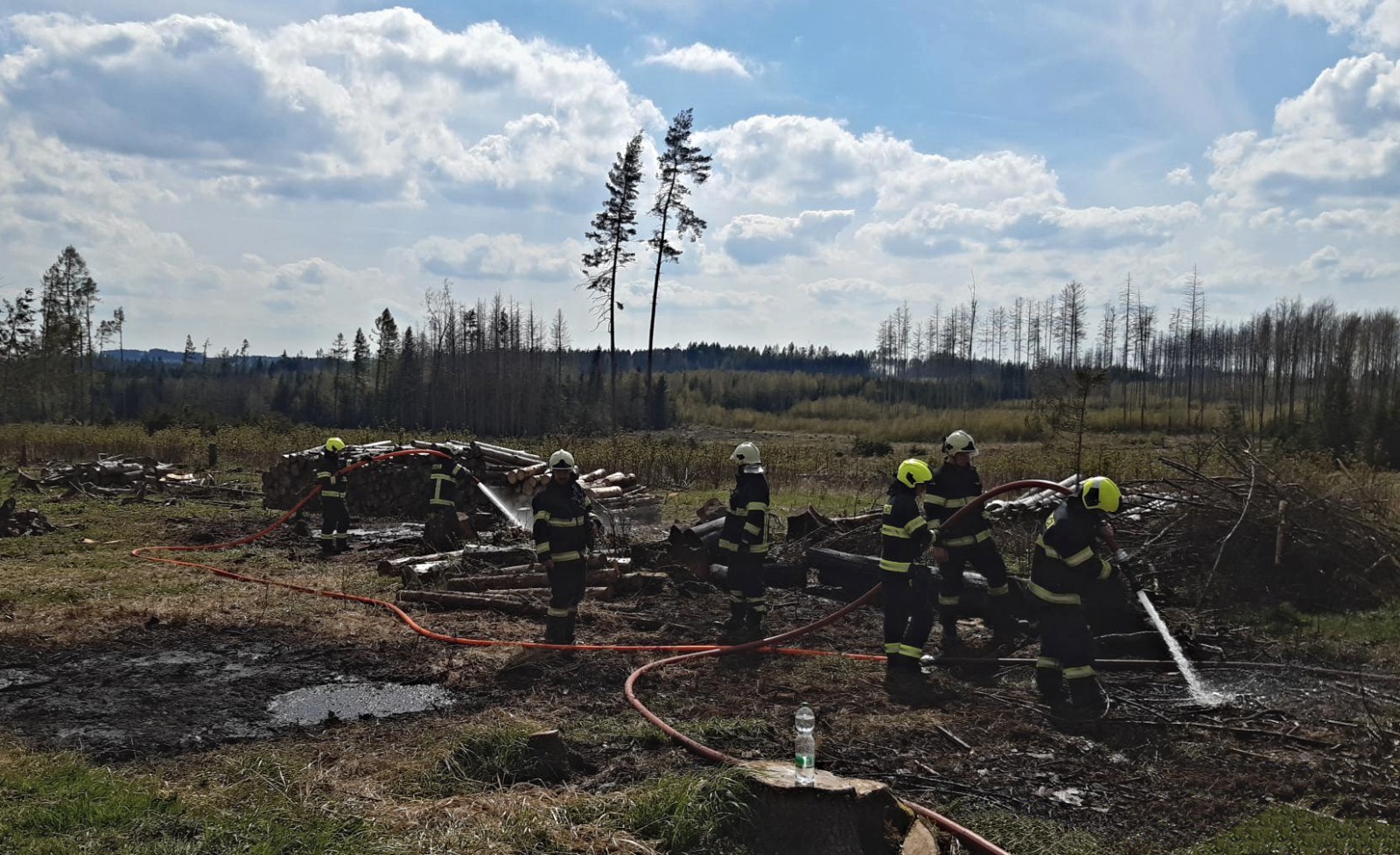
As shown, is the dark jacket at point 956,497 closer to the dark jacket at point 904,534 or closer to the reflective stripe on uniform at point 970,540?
the reflective stripe on uniform at point 970,540

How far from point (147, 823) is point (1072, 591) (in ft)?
20.6

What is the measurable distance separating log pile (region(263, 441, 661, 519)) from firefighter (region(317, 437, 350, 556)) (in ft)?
11.6

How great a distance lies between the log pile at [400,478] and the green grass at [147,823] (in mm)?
12838

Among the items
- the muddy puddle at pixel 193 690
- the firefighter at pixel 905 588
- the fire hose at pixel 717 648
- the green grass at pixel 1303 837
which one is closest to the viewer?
the green grass at pixel 1303 837

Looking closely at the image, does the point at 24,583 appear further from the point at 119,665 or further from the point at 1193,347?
the point at 1193,347

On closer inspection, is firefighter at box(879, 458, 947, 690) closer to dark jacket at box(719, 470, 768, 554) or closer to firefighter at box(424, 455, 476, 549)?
dark jacket at box(719, 470, 768, 554)

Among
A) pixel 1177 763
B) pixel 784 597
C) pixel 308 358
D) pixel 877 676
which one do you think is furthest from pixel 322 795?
pixel 308 358

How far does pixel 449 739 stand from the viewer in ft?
20.1

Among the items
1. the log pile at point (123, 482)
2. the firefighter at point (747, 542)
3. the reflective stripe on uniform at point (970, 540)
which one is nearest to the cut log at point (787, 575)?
the firefighter at point (747, 542)

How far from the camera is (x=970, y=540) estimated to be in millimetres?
9117

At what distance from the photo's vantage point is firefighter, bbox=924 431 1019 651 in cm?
915

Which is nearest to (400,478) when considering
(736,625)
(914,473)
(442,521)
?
(442,521)

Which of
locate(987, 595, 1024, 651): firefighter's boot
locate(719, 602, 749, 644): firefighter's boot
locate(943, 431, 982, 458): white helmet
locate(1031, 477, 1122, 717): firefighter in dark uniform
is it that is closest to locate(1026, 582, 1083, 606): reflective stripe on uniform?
locate(1031, 477, 1122, 717): firefighter in dark uniform

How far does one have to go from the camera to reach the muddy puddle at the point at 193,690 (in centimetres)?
637
